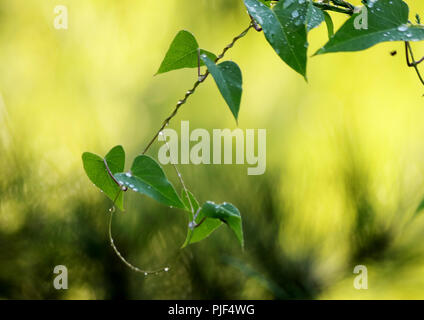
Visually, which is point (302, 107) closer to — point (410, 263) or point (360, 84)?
point (360, 84)

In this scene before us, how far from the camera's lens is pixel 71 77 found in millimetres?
435

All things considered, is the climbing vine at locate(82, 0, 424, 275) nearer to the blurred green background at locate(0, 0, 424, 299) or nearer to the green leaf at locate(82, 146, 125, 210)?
the green leaf at locate(82, 146, 125, 210)

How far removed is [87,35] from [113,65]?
42 millimetres

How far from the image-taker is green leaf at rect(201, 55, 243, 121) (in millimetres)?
112

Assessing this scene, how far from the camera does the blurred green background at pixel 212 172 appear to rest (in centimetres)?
40

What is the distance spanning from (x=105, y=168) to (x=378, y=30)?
0.09 metres

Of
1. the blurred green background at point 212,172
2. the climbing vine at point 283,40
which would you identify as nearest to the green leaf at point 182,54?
the climbing vine at point 283,40

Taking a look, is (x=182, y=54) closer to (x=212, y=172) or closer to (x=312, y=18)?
(x=312, y=18)

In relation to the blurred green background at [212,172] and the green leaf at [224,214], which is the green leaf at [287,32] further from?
the blurred green background at [212,172]

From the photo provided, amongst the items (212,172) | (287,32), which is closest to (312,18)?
(287,32)

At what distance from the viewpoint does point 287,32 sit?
11 centimetres

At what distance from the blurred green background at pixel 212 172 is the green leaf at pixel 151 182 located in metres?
0.27

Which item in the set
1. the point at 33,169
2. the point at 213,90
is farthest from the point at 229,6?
the point at 33,169

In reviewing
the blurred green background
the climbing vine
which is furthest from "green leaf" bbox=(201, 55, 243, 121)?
the blurred green background
